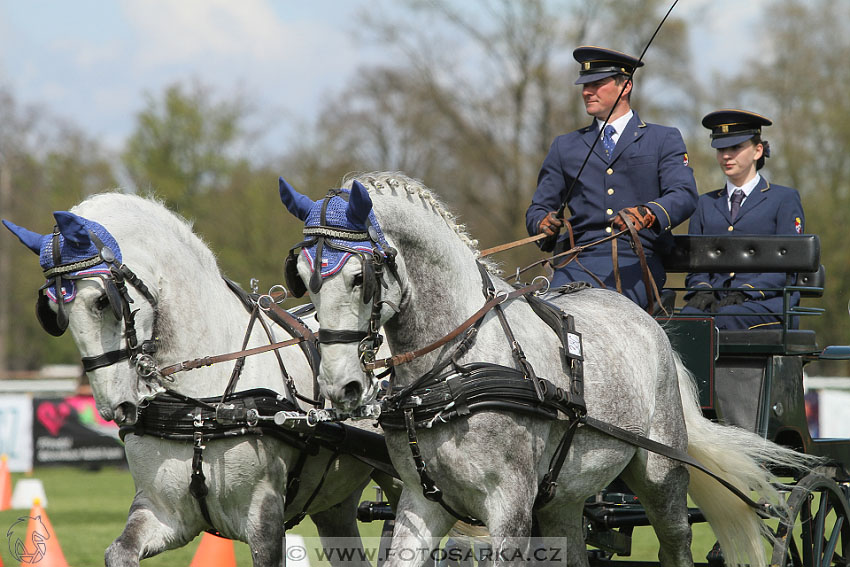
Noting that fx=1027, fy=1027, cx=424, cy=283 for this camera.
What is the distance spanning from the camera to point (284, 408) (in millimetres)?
4254

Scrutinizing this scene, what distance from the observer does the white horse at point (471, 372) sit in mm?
3465

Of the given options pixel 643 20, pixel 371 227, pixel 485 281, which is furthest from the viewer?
pixel 643 20

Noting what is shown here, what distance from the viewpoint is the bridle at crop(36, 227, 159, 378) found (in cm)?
382

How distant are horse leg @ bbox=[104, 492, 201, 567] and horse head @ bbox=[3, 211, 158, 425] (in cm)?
43

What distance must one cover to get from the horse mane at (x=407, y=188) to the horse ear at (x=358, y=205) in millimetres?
256

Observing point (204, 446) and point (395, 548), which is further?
point (204, 446)

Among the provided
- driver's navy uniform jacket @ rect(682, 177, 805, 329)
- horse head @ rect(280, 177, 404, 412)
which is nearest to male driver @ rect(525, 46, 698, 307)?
driver's navy uniform jacket @ rect(682, 177, 805, 329)

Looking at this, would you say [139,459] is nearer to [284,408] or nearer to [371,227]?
[284,408]

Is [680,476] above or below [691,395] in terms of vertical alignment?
below

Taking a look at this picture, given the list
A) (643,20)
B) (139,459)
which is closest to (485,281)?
(139,459)

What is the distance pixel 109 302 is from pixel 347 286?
101 centimetres

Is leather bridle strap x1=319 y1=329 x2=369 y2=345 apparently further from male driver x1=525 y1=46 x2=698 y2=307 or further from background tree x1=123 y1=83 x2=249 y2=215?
background tree x1=123 y1=83 x2=249 y2=215

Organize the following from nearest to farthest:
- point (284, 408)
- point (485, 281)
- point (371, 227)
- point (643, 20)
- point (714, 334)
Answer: point (371, 227)
point (485, 281)
point (284, 408)
point (714, 334)
point (643, 20)

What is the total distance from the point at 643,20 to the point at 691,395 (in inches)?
744
